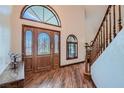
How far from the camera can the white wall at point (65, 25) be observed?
5176mm

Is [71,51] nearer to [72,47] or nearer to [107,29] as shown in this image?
[72,47]

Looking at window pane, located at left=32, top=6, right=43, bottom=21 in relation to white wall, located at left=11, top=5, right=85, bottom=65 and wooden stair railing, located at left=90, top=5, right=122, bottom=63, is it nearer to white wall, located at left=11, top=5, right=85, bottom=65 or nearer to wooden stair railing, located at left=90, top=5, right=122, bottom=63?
white wall, located at left=11, top=5, right=85, bottom=65

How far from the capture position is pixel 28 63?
5613mm

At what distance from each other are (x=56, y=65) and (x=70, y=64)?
4.12 ft

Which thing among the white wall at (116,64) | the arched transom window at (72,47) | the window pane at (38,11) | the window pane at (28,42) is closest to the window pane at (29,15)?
the window pane at (38,11)

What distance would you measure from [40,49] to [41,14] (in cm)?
137

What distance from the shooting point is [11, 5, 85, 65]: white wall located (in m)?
5.18

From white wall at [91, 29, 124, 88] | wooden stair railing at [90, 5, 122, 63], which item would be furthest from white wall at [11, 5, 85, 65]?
white wall at [91, 29, 124, 88]

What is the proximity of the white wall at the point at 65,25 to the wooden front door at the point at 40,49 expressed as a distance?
0.22 metres

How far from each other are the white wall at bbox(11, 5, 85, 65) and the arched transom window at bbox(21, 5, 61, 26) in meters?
0.18

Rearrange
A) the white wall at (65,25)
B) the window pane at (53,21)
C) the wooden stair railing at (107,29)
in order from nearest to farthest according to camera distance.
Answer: the wooden stair railing at (107,29) < the white wall at (65,25) < the window pane at (53,21)

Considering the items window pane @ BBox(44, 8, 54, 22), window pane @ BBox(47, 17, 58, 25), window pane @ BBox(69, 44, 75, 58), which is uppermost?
window pane @ BBox(44, 8, 54, 22)

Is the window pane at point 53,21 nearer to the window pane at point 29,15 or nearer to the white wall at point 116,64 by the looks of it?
the window pane at point 29,15
